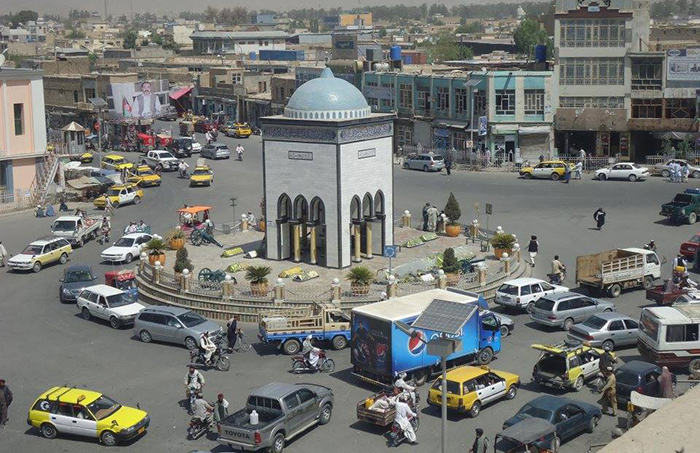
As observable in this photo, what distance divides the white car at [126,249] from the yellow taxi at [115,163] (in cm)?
1891

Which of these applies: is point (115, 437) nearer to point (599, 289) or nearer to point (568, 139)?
point (599, 289)

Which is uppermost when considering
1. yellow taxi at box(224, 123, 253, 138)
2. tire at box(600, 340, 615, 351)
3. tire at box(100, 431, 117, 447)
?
yellow taxi at box(224, 123, 253, 138)

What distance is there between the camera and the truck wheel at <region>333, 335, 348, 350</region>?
1118 inches

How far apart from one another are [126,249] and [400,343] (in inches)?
709

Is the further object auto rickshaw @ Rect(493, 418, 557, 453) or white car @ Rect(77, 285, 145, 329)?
white car @ Rect(77, 285, 145, 329)

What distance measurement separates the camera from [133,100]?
74500mm

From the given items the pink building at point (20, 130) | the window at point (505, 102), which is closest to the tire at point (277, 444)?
the pink building at point (20, 130)

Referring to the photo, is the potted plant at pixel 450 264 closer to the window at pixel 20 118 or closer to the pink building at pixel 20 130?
the pink building at pixel 20 130

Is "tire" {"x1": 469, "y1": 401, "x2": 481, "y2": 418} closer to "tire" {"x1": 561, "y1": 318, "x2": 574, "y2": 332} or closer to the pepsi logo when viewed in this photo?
the pepsi logo

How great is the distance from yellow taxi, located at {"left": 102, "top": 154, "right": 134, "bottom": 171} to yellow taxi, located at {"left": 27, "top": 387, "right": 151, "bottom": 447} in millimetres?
36884

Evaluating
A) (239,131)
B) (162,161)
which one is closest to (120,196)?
(162,161)

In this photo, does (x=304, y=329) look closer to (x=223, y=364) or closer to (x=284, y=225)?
(x=223, y=364)

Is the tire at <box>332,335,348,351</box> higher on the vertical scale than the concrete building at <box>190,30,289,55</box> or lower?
lower

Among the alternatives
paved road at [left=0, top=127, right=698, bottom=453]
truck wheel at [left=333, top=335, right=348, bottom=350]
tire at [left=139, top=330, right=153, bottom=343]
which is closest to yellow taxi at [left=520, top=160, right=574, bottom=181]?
paved road at [left=0, top=127, right=698, bottom=453]
